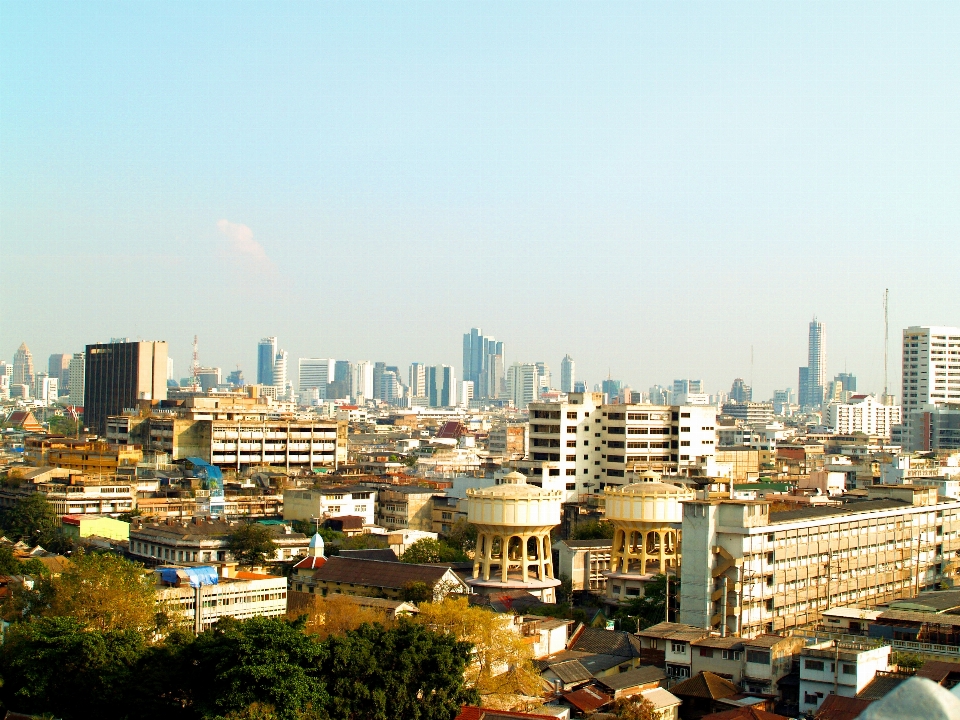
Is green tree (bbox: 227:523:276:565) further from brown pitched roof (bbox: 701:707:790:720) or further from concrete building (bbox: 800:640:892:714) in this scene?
brown pitched roof (bbox: 701:707:790:720)

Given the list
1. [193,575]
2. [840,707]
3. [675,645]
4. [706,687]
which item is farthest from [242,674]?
[193,575]

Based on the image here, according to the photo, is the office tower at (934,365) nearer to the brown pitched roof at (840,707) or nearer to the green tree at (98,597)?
the brown pitched roof at (840,707)

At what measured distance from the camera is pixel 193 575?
106ft

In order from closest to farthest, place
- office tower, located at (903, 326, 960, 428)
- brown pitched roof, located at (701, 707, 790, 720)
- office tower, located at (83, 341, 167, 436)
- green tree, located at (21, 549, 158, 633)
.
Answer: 1. brown pitched roof, located at (701, 707, 790, 720)
2. green tree, located at (21, 549, 158, 633)
3. office tower, located at (903, 326, 960, 428)
4. office tower, located at (83, 341, 167, 436)

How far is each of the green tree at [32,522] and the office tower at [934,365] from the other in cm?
8216

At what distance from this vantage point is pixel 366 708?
22062 mm

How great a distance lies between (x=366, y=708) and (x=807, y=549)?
14744mm

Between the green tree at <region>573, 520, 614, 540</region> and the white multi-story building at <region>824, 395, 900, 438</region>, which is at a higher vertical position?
the white multi-story building at <region>824, 395, 900, 438</region>

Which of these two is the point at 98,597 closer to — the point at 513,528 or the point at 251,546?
the point at 513,528

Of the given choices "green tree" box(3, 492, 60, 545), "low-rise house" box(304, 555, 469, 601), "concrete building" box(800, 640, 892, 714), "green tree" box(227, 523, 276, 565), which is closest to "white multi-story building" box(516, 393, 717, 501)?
"green tree" box(227, 523, 276, 565)

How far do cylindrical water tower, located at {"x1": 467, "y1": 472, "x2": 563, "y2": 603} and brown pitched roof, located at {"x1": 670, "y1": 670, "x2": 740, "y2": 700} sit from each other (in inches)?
473

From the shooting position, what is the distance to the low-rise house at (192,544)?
42062 mm

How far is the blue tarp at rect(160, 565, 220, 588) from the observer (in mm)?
32219

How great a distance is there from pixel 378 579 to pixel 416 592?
2.23 metres
